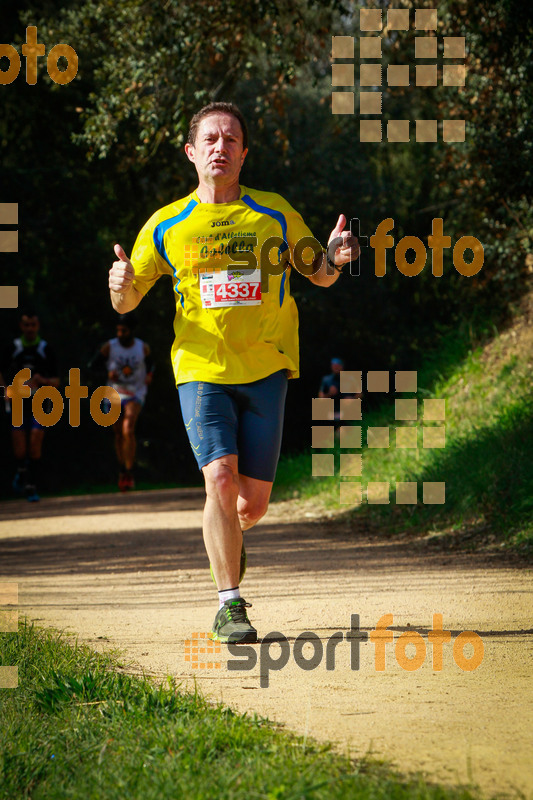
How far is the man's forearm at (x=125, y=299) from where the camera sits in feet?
15.1

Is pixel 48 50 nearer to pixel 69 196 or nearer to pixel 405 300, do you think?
pixel 69 196

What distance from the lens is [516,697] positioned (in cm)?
333

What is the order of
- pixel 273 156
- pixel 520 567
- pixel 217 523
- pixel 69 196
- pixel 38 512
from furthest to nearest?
pixel 273 156 < pixel 69 196 < pixel 38 512 < pixel 520 567 < pixel 217 523

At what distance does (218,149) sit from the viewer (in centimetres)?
464

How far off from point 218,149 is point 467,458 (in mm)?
4921

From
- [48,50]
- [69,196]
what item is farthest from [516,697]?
[69,196]

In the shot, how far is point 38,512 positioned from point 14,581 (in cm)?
548

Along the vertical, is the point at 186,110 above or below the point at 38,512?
above

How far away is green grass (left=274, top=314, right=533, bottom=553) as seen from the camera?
785cm

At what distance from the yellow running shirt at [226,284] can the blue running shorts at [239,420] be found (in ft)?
0.18

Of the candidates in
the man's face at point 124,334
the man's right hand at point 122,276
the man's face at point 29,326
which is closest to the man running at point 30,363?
the man's face at point 29,326

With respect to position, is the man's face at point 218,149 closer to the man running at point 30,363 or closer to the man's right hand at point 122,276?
the man's right hand at point 122,276

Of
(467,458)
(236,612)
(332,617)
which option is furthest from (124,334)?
(236,612)

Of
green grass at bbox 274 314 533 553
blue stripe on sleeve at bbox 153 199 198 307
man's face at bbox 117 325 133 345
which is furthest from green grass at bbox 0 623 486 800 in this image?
man's face at bbox 117 325 133 345
